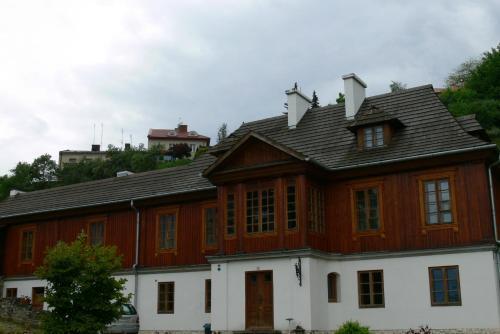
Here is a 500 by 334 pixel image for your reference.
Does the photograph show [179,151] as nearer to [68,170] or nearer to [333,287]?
[68,170]

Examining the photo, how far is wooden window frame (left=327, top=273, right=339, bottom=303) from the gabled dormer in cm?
494

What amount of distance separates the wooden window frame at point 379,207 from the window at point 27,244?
18240 mm

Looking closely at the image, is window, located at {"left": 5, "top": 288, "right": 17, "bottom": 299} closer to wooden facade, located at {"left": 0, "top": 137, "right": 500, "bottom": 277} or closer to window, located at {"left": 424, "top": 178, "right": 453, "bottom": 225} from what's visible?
wooden facade, located at {"left": 0, "top": 137, "right": 500, "bottom": 277}

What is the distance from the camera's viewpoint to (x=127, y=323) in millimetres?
25438

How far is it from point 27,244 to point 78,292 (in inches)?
615

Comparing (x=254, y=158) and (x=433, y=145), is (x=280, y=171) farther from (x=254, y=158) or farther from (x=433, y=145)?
(x=433, y=145)

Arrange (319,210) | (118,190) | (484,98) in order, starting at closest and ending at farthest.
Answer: (319,210) → (118,190) → (484,98)

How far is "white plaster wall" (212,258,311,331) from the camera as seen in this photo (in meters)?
21.8

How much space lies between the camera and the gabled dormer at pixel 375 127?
2395 cm

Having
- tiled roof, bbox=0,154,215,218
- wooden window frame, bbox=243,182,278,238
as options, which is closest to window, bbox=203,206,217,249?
tiled roof, bbox=0,154,215,218

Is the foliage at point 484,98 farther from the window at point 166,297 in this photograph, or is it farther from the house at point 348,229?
the window at point 166,297

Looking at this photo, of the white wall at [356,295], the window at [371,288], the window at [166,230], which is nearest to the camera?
the white wall at [356,295]

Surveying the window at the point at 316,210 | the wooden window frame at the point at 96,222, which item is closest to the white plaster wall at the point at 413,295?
the window at the point at 316,210

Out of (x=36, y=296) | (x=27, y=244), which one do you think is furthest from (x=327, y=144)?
(x=27, y=244)
